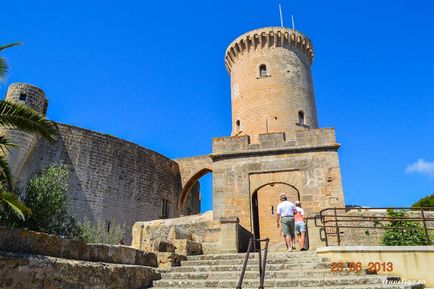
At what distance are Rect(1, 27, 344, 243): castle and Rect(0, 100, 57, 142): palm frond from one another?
6407 millimetres

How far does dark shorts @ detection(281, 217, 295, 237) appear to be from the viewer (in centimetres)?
895

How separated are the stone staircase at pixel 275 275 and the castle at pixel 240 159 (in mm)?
3865

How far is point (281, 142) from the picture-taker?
12.3 meters

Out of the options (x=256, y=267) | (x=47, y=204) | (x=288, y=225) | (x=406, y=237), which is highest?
(x=47, y=204)

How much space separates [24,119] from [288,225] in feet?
20.5

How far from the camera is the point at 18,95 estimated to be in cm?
1720

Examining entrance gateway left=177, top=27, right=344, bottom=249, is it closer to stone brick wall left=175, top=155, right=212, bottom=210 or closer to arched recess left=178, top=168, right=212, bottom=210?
stone brick wall left=175, top=155, right=212, bottom=210

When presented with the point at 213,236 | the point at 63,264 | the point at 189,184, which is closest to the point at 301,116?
the point at 189,184

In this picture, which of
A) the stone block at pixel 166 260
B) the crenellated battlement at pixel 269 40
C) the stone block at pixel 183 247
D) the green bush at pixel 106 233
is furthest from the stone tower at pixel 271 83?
the stone block at pixel 166 260

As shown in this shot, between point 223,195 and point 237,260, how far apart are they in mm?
4143

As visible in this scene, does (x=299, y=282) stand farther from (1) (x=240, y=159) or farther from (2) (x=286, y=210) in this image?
(1) (x=240, y=159)

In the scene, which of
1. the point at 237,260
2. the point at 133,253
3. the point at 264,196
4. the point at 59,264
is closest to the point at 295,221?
the point at 237,260

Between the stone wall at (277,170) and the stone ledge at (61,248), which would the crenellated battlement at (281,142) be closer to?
the stone wall at (277,170)

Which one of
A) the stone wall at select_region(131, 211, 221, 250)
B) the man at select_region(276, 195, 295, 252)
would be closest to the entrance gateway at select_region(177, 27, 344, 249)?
the stone wall at select_region(131, 211, 221, 250)
